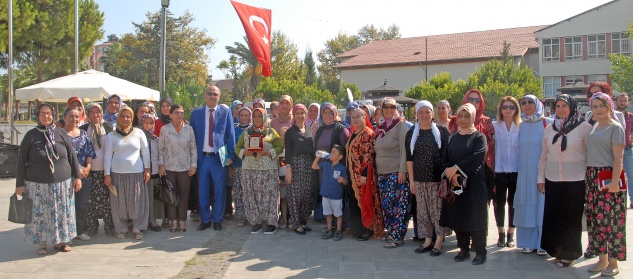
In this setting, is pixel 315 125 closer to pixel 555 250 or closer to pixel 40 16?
pixel 555 250

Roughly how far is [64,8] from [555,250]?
2718 centimetres

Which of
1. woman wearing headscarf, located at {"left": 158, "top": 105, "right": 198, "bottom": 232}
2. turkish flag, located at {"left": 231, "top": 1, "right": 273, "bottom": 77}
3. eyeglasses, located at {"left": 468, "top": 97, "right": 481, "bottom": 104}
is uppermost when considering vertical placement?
turkish flag, located at {"left": 231, "top": 1, "right": 273, "bottom": 77}

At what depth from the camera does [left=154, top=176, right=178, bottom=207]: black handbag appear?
7.03 m

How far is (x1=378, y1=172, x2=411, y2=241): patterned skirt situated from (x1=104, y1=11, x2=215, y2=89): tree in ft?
129

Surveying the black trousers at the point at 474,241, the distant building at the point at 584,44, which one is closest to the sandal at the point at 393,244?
the black trousers at the point at 474,241

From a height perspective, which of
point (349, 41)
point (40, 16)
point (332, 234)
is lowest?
point (332, 234)

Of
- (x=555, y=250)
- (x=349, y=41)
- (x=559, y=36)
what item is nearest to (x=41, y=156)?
(x=555, y=250)

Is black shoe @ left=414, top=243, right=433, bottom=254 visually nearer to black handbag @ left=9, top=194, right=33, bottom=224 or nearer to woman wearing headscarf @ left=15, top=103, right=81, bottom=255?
woman wearing headscarf @ left=15, top=103, right=81, bottom=255

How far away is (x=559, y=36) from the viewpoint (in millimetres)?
39094

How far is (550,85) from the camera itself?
1591 inches

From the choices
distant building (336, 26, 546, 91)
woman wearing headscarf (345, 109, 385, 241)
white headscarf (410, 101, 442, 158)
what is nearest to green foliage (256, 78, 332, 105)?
distant building (336, 26, 546, 91)

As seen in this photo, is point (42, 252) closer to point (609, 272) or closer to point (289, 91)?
point (609, 272)

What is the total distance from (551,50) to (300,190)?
3760 centimetres

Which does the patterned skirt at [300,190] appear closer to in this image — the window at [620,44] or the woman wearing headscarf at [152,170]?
the woman wearing headscarf at [152,170]
